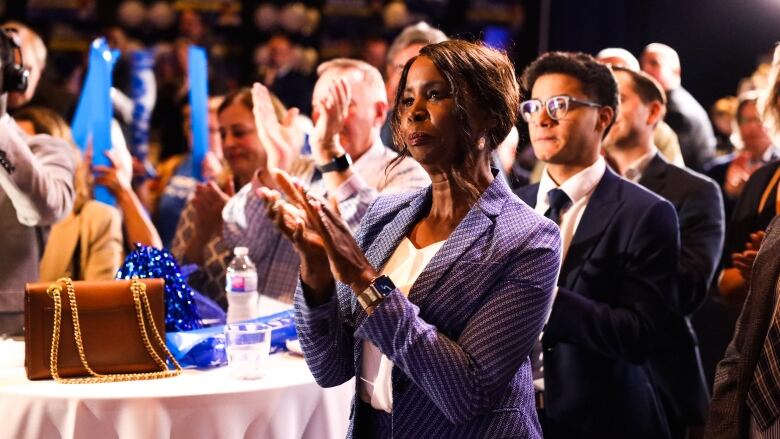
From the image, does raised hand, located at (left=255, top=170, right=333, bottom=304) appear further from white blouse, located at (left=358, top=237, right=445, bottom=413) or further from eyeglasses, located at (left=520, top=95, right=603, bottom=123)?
eyeglasses, located at (left=520, top=95, right=603, bottom=123)

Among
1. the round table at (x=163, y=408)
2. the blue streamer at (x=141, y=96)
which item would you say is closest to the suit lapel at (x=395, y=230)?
the round table at (x=163, y=408)

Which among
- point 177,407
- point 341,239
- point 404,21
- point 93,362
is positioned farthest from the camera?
point 404,21

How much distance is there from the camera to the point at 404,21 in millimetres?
11047

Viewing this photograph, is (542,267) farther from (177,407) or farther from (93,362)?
(93,362)

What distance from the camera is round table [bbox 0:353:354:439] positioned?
237 centimetres

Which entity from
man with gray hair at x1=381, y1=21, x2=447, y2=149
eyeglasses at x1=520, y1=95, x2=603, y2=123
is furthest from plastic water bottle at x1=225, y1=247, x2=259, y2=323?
man with gray hair at x1=381, y1=21, x2=447, y2=149

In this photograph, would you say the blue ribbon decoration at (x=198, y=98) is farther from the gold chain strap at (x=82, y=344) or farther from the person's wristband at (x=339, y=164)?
the gold chain strap at (x=82, y=344)

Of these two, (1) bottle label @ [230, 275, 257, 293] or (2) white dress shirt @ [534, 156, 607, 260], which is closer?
(2) white dress shirt @ [534, 156, 607, 260]

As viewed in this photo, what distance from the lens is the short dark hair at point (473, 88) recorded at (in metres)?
1.85

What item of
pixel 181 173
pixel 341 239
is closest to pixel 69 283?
pixel 341 239


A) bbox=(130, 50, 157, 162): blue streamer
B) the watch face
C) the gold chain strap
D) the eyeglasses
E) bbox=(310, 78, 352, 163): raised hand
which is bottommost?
bbox=(130, 50, 157, 162): blue streamer

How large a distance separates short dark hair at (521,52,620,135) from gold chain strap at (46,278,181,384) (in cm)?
140

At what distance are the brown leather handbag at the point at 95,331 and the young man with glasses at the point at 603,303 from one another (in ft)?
3.51

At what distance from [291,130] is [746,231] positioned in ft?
5.77
